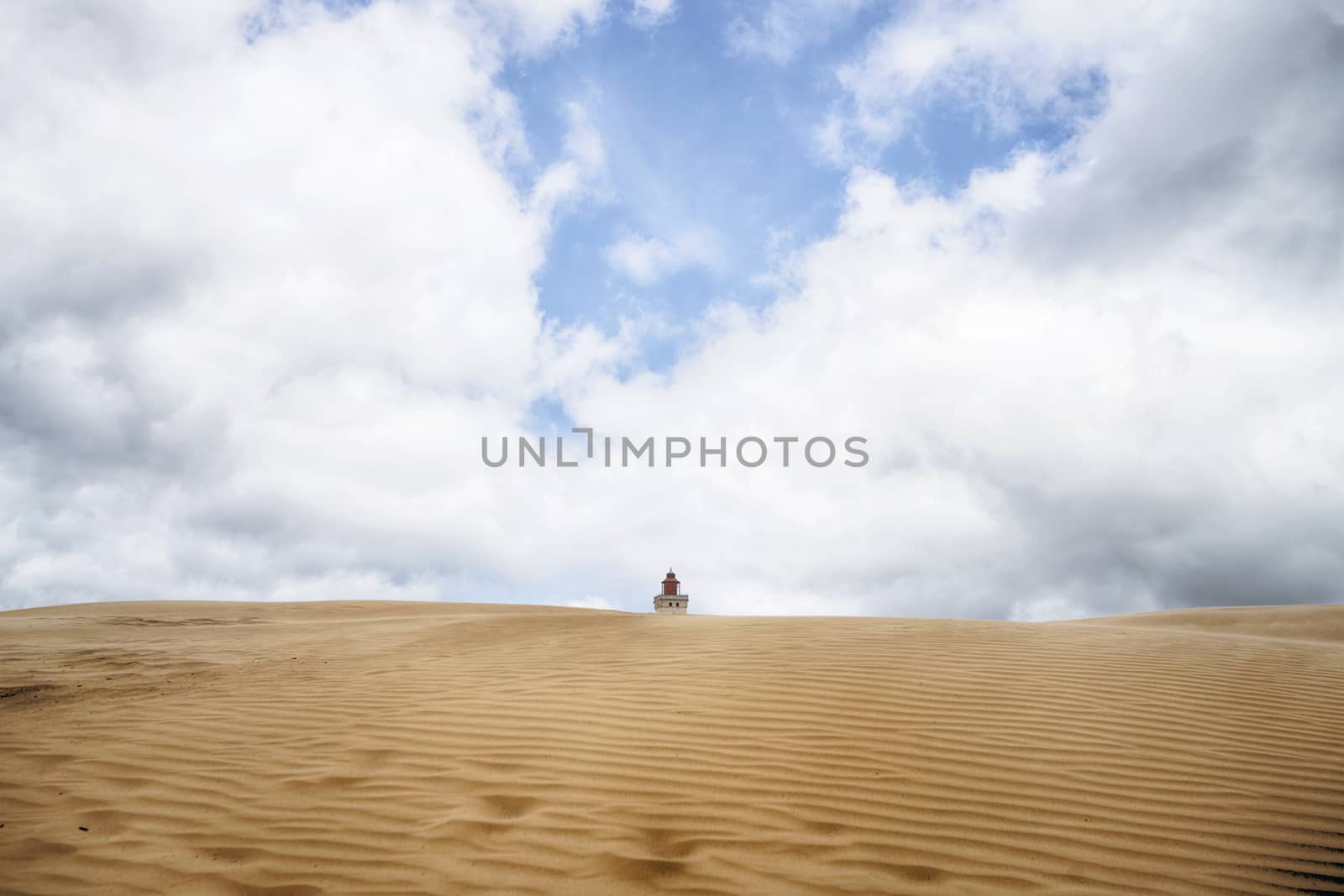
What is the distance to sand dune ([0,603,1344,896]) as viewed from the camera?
130 inches

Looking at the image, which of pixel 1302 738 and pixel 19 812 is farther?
pixel 1302 738

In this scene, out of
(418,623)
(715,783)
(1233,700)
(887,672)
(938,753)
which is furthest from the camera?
(418,623)

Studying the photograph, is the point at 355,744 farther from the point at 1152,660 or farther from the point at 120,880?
the point at 1152,660

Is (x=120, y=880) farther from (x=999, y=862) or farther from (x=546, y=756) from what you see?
(x=999, y=862)

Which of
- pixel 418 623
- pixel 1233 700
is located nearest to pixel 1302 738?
pixel 1233 700

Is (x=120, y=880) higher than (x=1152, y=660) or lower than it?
lower

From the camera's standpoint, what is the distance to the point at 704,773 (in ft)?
13.6

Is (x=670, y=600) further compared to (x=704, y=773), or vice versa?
(x=670, y=600)

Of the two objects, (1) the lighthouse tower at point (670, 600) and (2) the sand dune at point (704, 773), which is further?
(1) the lighthouse tower at point (670, 600)

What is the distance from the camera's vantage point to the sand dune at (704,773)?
3295mm

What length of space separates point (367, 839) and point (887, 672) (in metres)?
4.22

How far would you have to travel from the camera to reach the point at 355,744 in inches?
193

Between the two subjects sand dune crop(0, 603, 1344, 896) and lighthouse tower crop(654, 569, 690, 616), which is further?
lighthouse tower crop(654, 569, 690, 616)

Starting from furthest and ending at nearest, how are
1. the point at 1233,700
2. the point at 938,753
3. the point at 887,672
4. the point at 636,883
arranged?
the point at 887,672, the point at 1233,700, the point at 938,753, the point at 636,883
